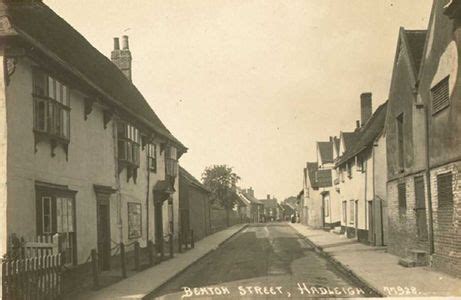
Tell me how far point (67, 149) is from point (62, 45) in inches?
167

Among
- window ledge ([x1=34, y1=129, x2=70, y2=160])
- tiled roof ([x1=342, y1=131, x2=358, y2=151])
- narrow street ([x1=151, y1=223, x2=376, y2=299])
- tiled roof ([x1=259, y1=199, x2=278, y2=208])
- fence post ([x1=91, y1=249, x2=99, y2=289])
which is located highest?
tiled roof ([x1=342, y1=131, x2=358, y2=151])

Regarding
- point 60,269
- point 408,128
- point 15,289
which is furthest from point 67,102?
point 408,128

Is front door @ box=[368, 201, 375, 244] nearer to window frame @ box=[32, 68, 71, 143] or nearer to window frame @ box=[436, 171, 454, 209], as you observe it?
window frame @ box=[436, 171, 454, 209]

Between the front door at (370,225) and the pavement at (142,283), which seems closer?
the pavement at (142,283)

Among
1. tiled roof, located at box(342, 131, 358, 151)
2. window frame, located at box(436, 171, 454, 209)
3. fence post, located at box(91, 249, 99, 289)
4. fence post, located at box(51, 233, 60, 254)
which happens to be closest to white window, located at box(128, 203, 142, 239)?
fence post, located at box(91, 249, 99, 289)

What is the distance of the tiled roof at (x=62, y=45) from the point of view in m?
12.2

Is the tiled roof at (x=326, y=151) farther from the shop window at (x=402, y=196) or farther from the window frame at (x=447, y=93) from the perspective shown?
the window frame at (x=447, y=93)

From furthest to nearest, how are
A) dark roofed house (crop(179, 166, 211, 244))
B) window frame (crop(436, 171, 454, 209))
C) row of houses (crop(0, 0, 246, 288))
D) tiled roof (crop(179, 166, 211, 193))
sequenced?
tiled roof (crop(179, 166, 211, 193)), dark roofed house (crop(179, 166, 211, 244)), window frame (crop(436, 171, 454, 209)), row of houses (crop(0, 0, 246, 288))

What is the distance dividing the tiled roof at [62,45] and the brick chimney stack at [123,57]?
155 inches

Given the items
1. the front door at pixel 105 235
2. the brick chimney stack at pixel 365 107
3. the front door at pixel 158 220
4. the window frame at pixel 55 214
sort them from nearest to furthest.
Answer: the window frame at pixel 55 214 < the front door at pixel 105 235 < the front door at pixel 158 220 < the brick chimney stack at pixel 365 107

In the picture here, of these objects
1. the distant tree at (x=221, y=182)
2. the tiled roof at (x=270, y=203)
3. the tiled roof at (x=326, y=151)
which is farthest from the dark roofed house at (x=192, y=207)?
the tiled roof at (x=270, y=203)

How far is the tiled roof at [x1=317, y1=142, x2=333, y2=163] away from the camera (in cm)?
5603

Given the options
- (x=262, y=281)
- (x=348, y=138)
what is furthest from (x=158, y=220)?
(x=348, y=138)

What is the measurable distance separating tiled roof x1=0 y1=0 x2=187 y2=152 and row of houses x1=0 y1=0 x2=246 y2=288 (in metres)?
0.04
